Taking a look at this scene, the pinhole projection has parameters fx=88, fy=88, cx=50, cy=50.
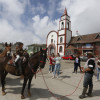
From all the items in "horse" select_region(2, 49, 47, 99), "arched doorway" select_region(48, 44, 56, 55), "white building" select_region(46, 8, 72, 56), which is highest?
"white building" select_region(46, 8, 72, 56)

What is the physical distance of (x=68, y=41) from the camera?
3372cm

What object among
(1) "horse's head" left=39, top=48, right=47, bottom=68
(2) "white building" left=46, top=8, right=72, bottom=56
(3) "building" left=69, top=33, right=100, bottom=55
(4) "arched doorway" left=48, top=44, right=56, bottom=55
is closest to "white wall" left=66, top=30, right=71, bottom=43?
(2) "white building" left=46, top=8, right=72, bottom=56

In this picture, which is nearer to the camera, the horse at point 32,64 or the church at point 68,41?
the horse at point 32,64

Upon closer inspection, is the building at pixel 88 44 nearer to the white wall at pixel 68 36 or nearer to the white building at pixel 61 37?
the white wall at pixel 68 36

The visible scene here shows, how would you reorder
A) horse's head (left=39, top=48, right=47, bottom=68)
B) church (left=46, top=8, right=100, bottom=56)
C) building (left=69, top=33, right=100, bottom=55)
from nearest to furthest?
horse's head (left=39, top=48, right=47, bottom=68) < building (left=69, top=33, right=100, bottom=55) < church (left=46, top=8, right=100, bottom=56)

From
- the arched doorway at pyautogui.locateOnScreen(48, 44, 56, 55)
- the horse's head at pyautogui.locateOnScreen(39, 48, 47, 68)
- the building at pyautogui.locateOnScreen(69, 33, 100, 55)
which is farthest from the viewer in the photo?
the arched doorway at pyautogui.locateOnScreen(48, 44, 56, 55)

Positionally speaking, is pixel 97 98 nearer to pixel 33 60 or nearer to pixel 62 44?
pixel 33 60

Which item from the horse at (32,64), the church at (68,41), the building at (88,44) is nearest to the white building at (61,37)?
the church at (68,41)

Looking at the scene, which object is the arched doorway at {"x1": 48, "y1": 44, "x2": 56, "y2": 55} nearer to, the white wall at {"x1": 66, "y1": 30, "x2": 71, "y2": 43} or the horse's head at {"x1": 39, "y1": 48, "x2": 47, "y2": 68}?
the white wall at {"x1": 66, "y1": 30, "x2": 71, "y2": 43}

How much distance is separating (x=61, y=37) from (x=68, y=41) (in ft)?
10.1

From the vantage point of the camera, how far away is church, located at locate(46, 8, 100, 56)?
27.6 m

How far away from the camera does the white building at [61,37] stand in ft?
108

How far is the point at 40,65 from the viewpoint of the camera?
3.85 m

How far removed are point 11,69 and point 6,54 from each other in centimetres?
120
